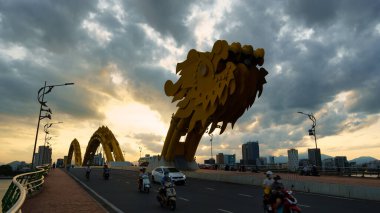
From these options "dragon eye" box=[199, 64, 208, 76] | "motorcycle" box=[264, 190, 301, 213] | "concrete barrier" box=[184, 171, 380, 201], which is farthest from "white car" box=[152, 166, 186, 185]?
"motorcycle" box=[264, 190, 301, 213]

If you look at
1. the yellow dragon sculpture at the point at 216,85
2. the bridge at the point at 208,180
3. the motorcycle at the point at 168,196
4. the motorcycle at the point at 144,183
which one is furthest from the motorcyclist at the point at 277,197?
the yellow dragon sculpture at the point at 216,85

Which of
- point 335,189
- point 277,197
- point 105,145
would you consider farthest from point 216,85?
point 105,145

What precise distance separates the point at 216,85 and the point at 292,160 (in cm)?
1993

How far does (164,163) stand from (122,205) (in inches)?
1169

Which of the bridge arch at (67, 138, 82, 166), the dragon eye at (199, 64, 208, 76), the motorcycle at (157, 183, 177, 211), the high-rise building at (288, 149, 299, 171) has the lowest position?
the motorcycle at (157, 183, 177, 211)

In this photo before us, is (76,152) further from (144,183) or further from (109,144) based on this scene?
(144,183)

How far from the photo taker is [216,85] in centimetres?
3456

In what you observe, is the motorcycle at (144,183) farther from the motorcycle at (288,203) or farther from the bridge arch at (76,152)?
the bridge arch at (76,152)

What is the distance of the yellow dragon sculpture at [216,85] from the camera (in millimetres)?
33281

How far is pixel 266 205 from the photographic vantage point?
34.8ft

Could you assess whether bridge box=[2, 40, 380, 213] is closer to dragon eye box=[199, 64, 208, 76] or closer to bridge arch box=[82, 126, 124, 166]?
dragon eye box=[199, 64, 208, 76]

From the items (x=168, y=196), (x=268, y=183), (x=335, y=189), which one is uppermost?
(x=268, y=183)

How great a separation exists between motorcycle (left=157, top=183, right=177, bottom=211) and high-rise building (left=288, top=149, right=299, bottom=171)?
111 ft

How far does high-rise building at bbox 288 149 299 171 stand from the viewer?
4469 cm
